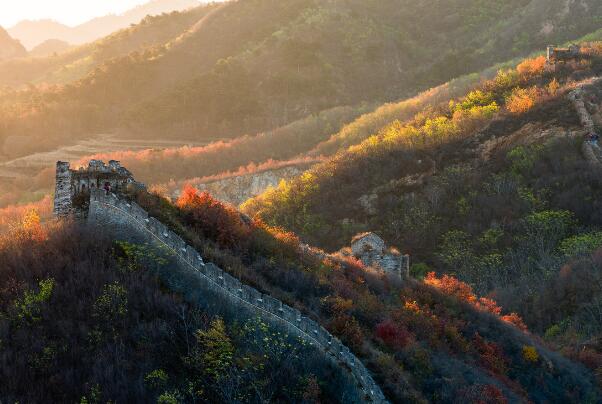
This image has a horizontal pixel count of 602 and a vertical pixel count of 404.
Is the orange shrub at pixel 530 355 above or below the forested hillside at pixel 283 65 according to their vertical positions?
below

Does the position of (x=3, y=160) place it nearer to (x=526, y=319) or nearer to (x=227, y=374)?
(x=526, y=319)

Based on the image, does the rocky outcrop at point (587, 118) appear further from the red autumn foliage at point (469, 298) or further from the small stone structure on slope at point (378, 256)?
the small stone structure on slope at point (378, 256)

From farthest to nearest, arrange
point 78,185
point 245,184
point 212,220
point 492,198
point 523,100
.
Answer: point 245,184, point 523,100, point 492,198, point 212,220, point 78,185

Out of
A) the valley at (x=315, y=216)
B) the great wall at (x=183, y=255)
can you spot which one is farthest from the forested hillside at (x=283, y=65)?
the great wall at (x=183, y=255)

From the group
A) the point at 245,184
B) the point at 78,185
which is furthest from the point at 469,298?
the point at 245,184

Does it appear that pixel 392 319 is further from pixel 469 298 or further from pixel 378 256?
pixel 378 256

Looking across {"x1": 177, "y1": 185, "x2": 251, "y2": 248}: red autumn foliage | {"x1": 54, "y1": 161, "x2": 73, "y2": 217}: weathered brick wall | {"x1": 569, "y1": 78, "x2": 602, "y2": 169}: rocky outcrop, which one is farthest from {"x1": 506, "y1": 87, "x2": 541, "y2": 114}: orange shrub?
{"x1": 54, "y1": 161, "x2": 73, "y2": 217}: weathered brick wall

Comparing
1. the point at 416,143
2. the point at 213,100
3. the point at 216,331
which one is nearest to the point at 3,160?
the point at 213,100
